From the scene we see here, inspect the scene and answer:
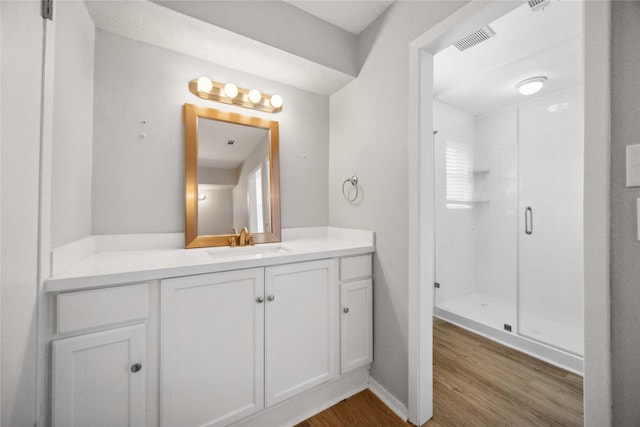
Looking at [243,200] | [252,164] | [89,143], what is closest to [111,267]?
[89,143]

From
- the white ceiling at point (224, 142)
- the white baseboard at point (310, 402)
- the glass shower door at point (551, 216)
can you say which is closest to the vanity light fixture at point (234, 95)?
the white ceiling at point (224, 142)

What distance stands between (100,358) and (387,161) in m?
1.71

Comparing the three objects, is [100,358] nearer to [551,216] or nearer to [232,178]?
[232,178]

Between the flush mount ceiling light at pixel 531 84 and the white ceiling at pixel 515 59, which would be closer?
the white ceiling at pixel 515 59

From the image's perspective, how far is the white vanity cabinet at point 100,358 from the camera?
0.90m

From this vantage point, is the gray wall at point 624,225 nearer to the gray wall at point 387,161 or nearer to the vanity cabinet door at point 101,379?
the gray wall at point 387,161

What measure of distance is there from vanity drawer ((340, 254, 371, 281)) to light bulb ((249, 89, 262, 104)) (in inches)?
50.9

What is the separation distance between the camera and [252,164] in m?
1.89

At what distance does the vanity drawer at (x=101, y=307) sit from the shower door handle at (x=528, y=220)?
3.62 m

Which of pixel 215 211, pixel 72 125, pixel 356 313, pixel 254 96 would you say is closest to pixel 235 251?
pixel 215 211

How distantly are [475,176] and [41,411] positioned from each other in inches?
162

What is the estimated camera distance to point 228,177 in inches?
70.7

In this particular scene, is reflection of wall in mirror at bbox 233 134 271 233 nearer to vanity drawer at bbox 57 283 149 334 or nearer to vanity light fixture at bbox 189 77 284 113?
vanity light fixture at bbox 189 77 284 113

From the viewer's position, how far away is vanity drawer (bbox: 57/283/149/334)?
908 millimetres
